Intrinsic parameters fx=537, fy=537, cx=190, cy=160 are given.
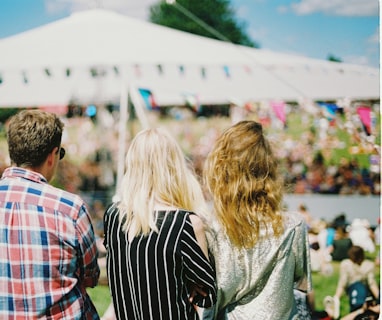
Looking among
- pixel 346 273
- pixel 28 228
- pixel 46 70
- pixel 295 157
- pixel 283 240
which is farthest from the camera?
pixel 295 157

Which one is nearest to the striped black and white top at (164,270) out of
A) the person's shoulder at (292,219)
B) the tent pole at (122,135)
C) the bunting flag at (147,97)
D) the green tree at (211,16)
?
the person's shoulder at (292,219)

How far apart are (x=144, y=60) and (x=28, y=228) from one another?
11.5 ft

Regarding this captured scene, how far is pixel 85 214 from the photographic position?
1.72 metres

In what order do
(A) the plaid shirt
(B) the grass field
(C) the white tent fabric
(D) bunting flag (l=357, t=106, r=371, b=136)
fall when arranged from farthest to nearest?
1. (C) the white tent fabric
2. (D) bunting flag (l=357, t=106, r=371, b=136)
3. (B) the grass field
4. (A) the plaid shirt

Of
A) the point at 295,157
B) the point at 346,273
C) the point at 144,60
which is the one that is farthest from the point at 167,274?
the point at 295,157

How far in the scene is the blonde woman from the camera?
173 cm

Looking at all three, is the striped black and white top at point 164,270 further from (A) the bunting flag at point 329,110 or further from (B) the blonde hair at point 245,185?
(A) the bunting flag at point 329,110

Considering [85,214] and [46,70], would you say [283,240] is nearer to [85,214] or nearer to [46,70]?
[85,214]

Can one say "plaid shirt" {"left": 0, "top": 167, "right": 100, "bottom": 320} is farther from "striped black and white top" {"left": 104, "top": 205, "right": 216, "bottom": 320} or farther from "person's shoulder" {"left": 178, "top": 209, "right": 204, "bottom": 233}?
"person's shoulder" {"left": 178, "top": 209, "right": 204, "bottom": 233}

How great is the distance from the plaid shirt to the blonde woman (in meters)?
0.17

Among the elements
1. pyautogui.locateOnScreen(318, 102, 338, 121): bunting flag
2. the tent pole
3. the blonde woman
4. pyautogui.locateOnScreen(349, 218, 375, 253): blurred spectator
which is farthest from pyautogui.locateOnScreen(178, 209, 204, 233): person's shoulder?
pyautogui.locateOnScreen(349, 218, 375, 253): blurred spectator

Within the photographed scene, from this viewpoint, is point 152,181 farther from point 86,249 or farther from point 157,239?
point 86,249

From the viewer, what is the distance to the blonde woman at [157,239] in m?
1.73

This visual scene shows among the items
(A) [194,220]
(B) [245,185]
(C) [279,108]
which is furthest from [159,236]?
(C) [279,108]
